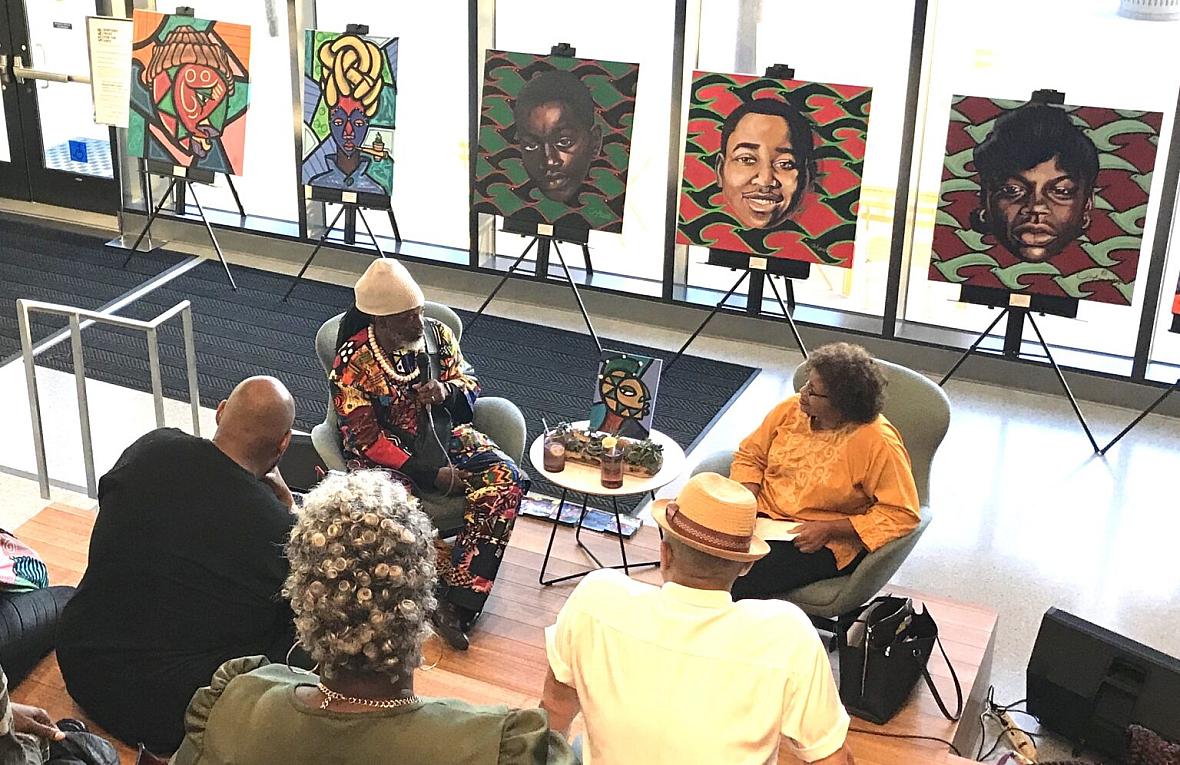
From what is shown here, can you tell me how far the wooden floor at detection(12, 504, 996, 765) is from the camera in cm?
313

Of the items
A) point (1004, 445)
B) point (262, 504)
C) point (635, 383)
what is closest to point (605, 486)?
point (635, 383)

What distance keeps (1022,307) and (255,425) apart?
3626 millimetres

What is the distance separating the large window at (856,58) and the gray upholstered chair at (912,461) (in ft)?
7.88

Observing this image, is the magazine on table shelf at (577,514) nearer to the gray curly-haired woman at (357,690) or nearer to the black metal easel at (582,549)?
the black metal easel at (582,549)

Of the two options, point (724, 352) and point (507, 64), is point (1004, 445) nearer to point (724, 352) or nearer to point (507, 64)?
point (724, 352)

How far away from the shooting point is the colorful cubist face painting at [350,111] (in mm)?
6344

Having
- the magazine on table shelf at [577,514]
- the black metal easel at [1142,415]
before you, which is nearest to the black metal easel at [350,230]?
the magazine on table shelf at [577,514]

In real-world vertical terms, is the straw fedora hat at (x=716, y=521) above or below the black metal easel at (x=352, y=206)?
above

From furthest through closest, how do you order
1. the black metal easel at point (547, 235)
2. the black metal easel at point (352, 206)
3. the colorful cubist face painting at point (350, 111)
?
the black metal easel at point (352, 206) < the colorful cubist face painting at point (350, 111) < the black metal easel at point (547, 235)

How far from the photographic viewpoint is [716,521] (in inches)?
87.7

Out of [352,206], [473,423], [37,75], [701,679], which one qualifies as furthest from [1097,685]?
[37,75]

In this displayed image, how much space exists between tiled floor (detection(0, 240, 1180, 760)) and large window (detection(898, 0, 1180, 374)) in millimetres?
413

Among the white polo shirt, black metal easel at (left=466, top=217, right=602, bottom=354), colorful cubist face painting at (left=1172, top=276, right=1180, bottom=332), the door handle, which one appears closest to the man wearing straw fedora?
the white polo shirt

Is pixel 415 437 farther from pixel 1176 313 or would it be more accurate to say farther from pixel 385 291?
pixel 1176 313
